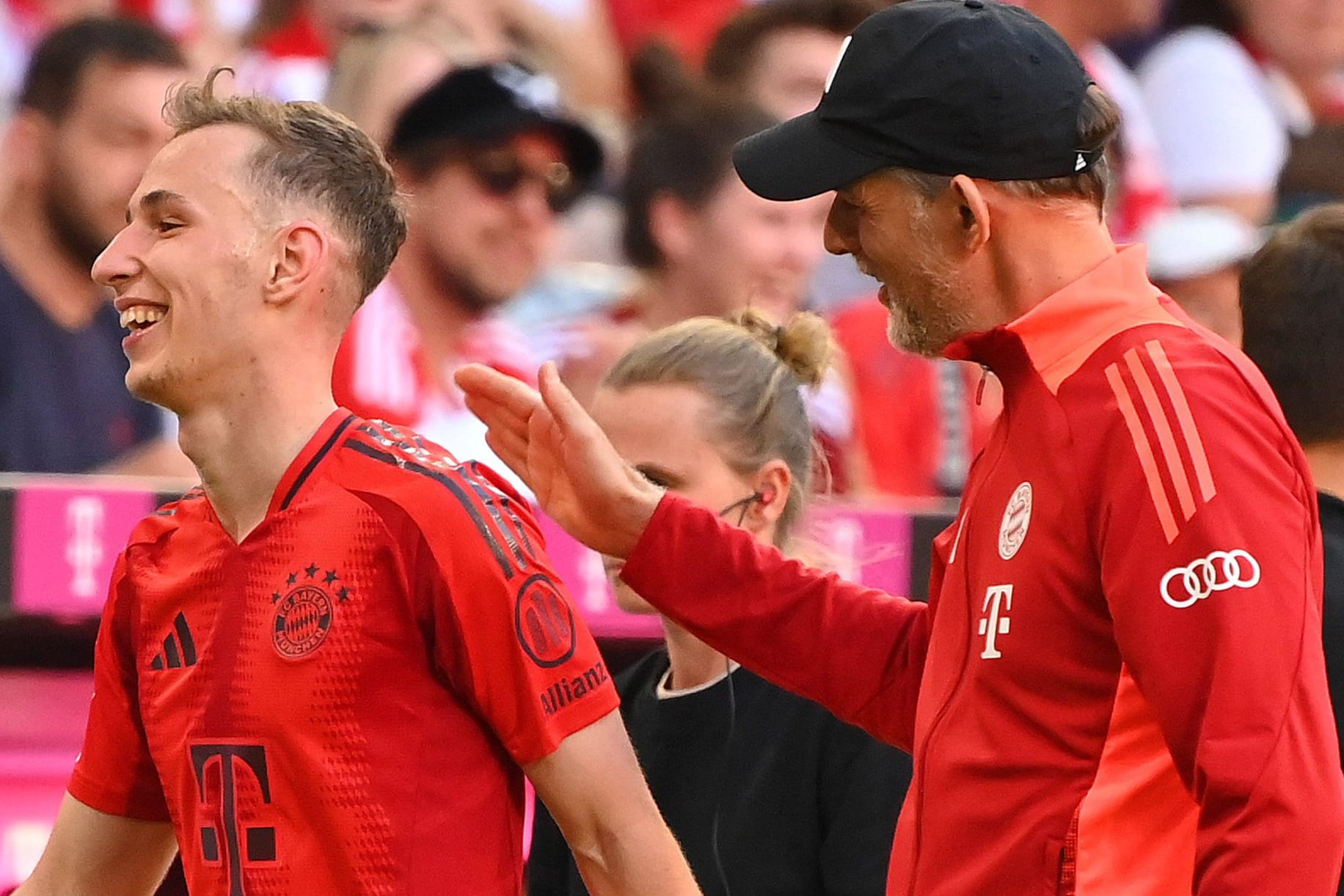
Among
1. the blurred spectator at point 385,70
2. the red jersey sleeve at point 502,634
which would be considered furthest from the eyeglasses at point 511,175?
the red jersey sleeve at point 502,634

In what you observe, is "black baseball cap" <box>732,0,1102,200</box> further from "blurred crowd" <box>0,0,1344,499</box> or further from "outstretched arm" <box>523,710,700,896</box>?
"blurred crowd" <box>0,0,1344,499</box>

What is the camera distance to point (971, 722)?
1.97m

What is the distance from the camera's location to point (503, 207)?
504cm

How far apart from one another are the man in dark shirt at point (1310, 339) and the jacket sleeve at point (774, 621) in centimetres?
55

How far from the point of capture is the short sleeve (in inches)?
257

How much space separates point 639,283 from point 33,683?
1873mm

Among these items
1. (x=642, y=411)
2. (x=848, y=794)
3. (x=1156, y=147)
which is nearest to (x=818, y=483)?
(x=642, y=411)

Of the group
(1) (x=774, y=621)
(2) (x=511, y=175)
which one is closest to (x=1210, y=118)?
(2) (x=511, y=175)

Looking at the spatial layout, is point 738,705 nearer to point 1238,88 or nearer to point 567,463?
point 567,463

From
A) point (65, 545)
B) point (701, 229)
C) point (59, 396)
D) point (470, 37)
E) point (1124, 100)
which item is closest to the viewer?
point (65, 545)

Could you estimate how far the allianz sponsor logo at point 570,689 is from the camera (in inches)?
81.5

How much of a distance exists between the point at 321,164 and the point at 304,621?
56cm

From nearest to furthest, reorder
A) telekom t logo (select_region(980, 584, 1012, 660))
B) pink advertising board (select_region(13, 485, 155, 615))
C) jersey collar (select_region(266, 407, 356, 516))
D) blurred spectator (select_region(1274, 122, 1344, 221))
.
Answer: telekom t logo (select_region(980, 584, 1012, 660)), jersey collar (select_region(266, 407, 356, 516)), pink advertising board (select_region(13, 485, 155, 615)), blurred spectator (select_region(1274, 122, 1344, 221))

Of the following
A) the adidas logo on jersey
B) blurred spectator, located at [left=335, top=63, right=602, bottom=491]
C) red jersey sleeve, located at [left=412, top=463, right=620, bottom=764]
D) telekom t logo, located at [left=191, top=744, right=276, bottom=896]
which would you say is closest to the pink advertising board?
blurred spectator, located at [left=335, top=63, right=602, bottom=491]
